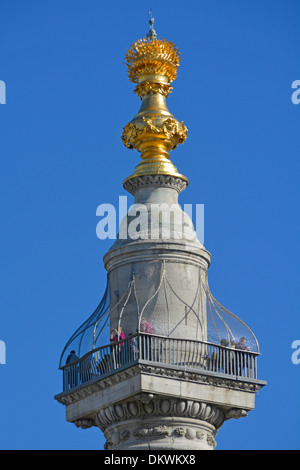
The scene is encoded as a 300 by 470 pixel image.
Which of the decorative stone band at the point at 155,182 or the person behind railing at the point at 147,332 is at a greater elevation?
the decorative stone band at the point at 155,182

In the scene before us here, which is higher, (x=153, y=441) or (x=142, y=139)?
(x=142, y=139)

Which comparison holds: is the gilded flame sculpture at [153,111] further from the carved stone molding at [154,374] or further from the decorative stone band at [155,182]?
the carved stone molding at [154,374]

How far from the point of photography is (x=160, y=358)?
9769cm

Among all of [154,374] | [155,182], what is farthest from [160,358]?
[155,182]

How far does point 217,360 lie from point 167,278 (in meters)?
3.50

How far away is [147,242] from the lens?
330ft

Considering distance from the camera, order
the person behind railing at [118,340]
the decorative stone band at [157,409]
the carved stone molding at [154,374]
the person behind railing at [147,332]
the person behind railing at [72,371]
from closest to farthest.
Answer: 1. the carved stone molding at [154,374]
2. the person behind railing at [147,332]
3. the decorative stone band at [157,409]
4. the person behind railing at [118,340]
5. the person behind railing at [72,371]

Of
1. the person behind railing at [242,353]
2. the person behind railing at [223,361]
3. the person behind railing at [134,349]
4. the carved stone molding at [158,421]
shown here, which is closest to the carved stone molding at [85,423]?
the carved stone molding at [158,421]


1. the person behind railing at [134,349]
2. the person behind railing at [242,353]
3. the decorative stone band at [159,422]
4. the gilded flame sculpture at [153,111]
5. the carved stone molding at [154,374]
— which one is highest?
the gilded flame sculpture at [153,111]

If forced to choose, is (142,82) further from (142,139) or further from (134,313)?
(134,313)

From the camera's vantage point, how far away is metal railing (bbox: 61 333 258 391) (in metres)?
97.4

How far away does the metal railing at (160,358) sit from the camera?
9738 cm

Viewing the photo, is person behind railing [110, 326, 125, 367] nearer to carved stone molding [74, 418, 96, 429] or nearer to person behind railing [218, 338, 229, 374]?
carved stone molding [74, 418, 96, 429]
